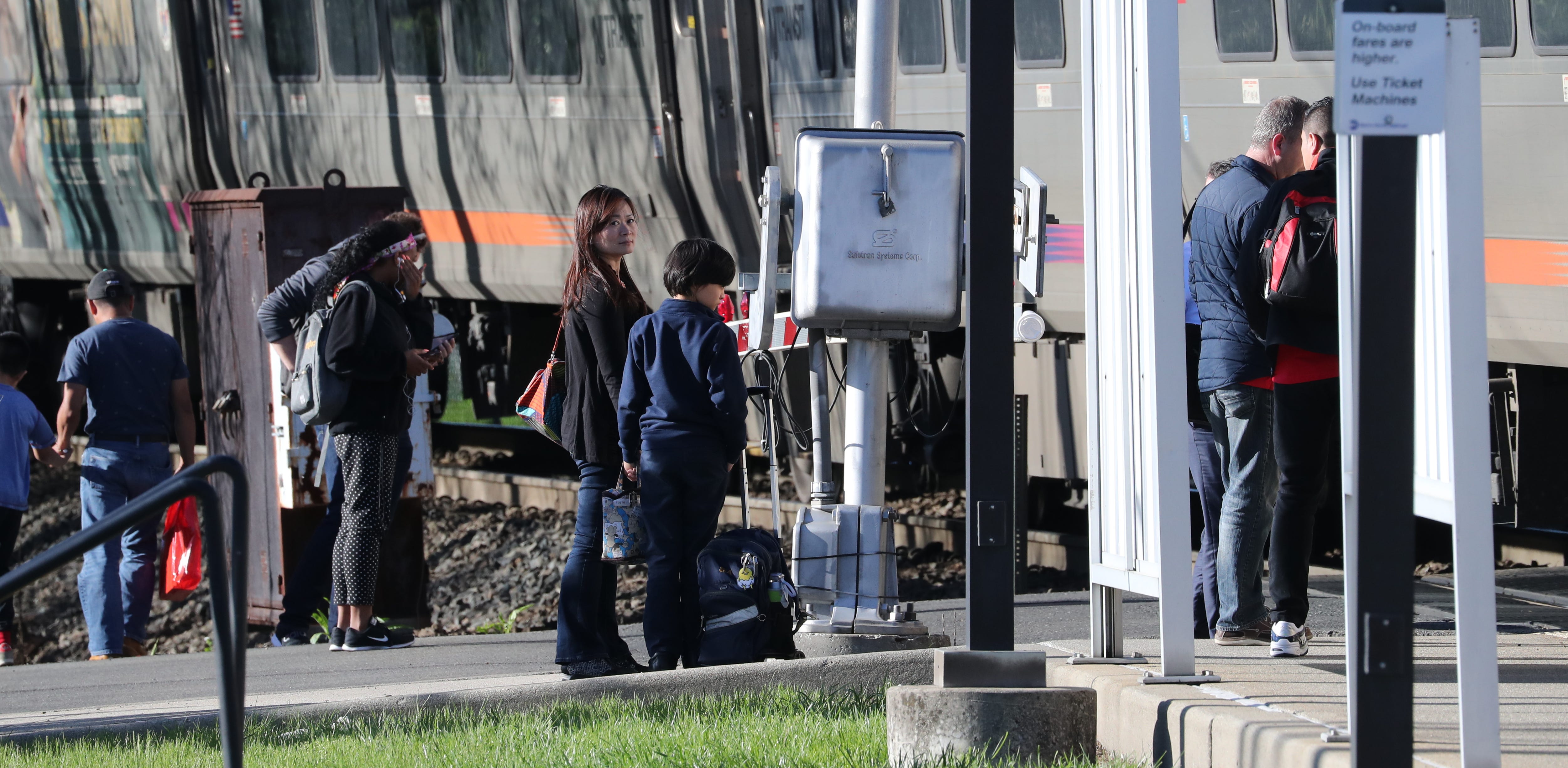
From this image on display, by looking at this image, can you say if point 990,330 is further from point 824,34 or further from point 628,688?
point 824,34

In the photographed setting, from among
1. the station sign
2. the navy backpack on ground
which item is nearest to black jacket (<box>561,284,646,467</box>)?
the navy backpack on ground

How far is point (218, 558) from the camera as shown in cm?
348

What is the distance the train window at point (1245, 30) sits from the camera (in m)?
7.82

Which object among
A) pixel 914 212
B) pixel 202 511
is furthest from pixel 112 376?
pixel 202 511

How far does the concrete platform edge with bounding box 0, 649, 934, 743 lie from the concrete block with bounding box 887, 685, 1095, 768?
1.02 m

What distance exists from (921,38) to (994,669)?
5368 millimetres

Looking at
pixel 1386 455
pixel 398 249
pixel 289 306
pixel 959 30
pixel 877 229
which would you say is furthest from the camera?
pixel 959 30

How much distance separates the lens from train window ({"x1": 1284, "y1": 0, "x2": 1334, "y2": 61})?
25.1 ft

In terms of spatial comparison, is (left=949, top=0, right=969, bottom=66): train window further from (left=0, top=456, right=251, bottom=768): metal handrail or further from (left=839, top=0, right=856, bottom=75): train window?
(left=0, top=456, right=251, bottom=768): metal handrail

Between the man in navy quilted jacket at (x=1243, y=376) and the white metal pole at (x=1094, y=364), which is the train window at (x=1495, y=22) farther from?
the white metal pole at (x=1094, y=364)

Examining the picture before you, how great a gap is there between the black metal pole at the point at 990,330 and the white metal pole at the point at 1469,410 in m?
1.09

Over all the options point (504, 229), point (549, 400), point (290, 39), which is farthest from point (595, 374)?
point (290, 39)

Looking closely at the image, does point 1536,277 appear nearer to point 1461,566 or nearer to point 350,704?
point 1461,566

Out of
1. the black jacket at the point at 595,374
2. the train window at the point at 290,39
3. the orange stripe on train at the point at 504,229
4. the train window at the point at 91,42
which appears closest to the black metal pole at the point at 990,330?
the black jacket at the point at 595,374
